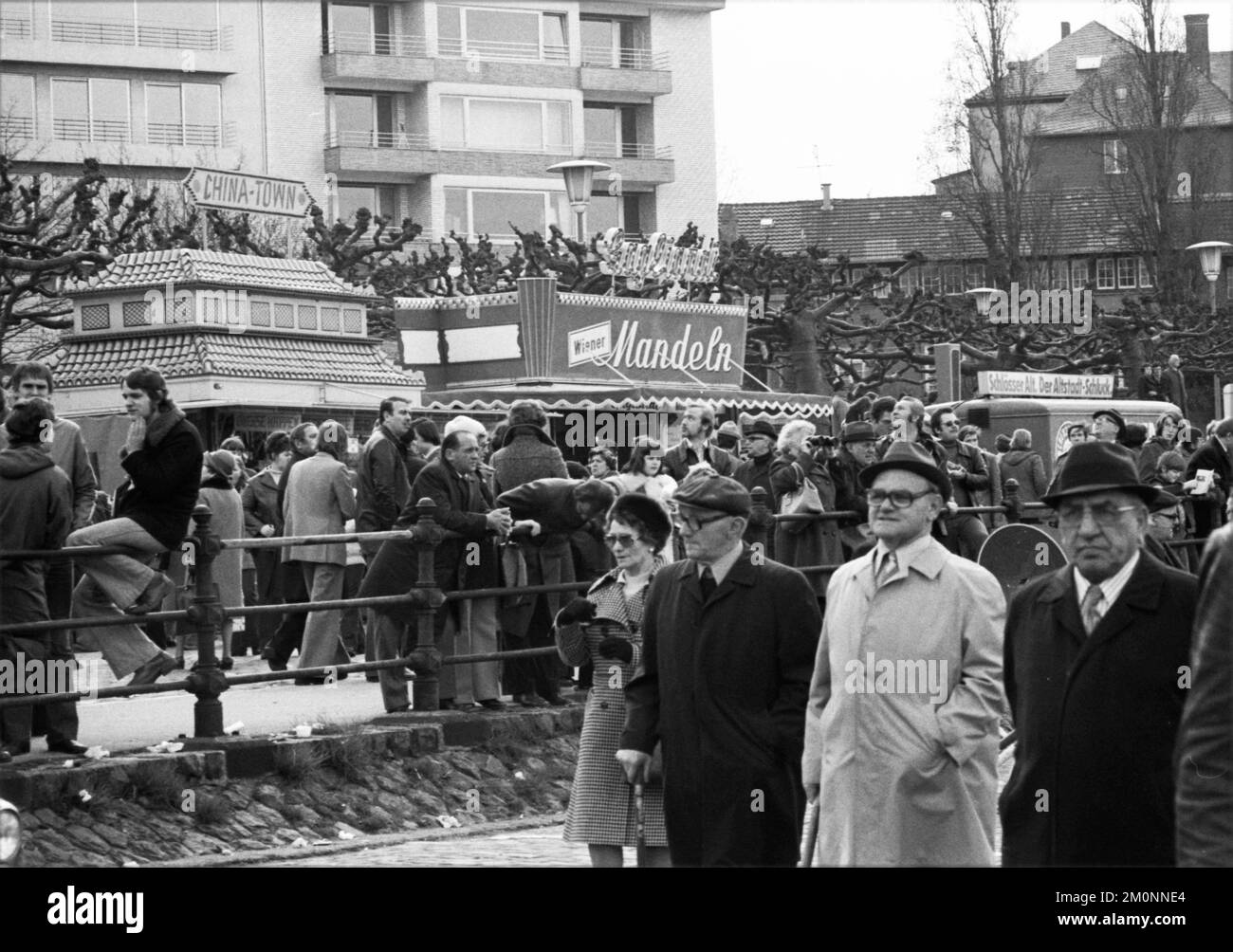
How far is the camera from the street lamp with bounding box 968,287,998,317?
30.7 m

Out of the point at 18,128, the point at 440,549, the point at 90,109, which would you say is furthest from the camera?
the point at 18,128

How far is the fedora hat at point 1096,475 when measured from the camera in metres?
5.84

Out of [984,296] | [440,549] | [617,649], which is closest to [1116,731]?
[617,649]

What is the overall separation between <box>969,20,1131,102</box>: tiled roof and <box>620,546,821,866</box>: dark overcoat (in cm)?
166

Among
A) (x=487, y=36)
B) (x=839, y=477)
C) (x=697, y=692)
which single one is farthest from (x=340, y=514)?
(x=697, y=692)

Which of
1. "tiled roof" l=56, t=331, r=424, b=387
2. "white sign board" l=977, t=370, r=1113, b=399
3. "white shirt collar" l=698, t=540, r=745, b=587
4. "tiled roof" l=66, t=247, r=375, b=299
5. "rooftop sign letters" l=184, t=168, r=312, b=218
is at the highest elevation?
"rooftop sign letters" l=184, t=168, r=312, b=218

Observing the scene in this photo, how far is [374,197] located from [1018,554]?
945 cm

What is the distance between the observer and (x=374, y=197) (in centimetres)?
2138

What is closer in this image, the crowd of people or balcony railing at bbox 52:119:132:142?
the crowd of people

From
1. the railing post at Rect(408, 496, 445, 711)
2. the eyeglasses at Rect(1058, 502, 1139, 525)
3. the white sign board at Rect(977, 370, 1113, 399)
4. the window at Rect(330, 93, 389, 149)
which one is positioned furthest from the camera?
the white sign board at Rect(977, 370, 1113, 399)

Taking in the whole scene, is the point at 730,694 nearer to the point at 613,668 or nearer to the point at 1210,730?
the point at 613,668

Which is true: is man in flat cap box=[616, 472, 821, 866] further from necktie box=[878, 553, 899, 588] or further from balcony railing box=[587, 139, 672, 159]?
balcony railing box=[587, 139, 672, 159]

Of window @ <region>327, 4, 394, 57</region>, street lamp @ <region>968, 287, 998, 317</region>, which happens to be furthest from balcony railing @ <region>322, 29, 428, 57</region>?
street lamp @ <region>968, 287, 998, 317</region>

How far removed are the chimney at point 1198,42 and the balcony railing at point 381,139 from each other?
7800 mm
